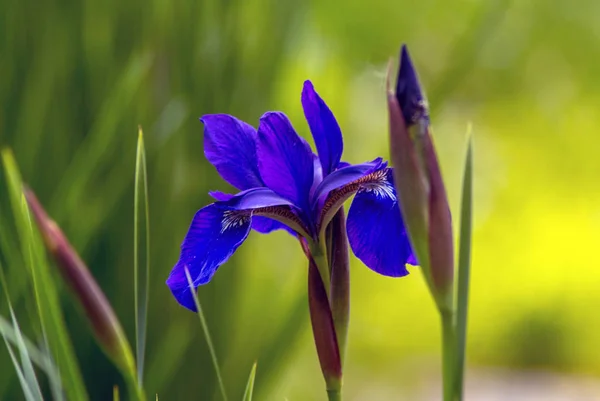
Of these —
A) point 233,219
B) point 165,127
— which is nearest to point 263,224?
point 233,219

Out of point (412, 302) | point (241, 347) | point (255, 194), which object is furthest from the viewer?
point (412, 302)

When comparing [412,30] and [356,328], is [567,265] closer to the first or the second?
[356,328]

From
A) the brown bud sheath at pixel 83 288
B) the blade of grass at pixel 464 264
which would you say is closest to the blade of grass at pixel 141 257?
the brown bud sheath at pixel 83 288

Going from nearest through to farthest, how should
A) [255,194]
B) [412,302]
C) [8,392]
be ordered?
1. [255,194]
2. [8,392]
3. [412,302]

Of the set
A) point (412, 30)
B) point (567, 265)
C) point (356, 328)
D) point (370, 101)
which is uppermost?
point (412, 30)

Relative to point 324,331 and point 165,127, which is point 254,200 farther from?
point 165,127

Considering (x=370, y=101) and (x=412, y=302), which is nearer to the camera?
(x=370, y=101)

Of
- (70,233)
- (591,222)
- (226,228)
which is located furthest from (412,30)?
(226,228)
